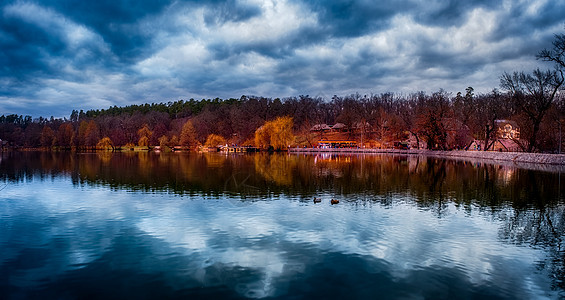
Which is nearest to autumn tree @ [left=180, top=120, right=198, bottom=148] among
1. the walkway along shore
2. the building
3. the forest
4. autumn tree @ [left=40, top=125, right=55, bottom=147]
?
the forest

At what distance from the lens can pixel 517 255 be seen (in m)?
11.7

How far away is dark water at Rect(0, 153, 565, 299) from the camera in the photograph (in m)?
9.22

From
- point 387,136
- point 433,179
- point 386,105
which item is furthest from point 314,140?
point 433,179

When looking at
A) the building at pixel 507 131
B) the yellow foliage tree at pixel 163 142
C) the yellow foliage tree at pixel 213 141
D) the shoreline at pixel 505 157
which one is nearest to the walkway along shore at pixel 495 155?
the shoreline at pixel 505 157

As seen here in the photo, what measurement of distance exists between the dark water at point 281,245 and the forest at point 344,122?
41.8 meters

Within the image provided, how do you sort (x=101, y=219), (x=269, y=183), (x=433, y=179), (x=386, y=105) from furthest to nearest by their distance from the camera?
(x=386, y=105)
(x=433, y=179)
(x=269, y=183)
(x=101, y=219)

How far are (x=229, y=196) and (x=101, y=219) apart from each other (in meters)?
7.93

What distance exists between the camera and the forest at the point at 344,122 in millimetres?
58406

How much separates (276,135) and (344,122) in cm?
4364

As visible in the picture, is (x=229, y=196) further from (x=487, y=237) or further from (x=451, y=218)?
(x=487, y=237)

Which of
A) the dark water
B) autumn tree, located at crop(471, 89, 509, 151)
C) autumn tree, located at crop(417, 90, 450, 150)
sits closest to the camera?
the dark water

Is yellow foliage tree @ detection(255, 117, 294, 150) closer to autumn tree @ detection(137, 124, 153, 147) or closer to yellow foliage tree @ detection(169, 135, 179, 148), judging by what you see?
yellow foliage tree @ detection(169, 135, 179, 148)

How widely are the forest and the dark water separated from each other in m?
41.8

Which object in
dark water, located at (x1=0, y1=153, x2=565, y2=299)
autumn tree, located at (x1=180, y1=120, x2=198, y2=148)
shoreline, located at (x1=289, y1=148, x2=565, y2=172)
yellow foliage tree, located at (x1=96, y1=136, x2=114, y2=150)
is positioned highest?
autumn tree, located at (x1=180, y1=120, x2=198, y2=148)
